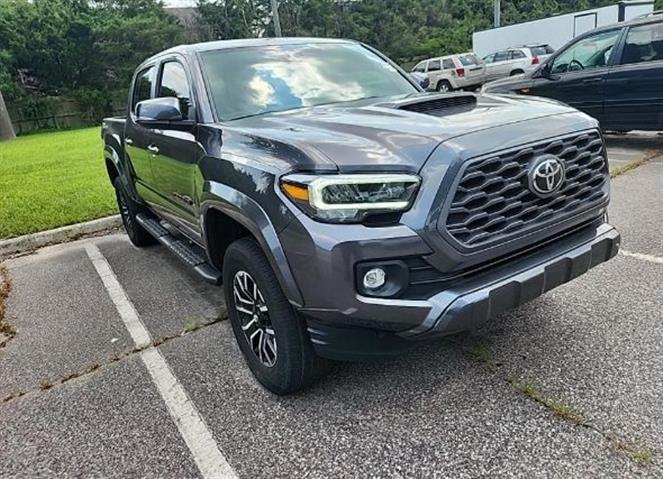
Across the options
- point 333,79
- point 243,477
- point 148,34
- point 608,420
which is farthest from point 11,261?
point 148,34

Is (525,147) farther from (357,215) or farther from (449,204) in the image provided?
(357,215)

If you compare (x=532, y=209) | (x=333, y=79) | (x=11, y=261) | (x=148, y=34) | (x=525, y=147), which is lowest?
(x=11, y=261)

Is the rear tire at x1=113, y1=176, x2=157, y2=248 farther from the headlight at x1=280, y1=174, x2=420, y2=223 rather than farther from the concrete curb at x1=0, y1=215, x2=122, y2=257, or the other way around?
the headlight at x1=280, y1=174, x2=420, y2=223

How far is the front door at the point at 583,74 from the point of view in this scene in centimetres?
788

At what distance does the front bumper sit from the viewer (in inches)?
86.0

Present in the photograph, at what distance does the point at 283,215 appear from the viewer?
7.67 feet

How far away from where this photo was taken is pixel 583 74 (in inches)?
320

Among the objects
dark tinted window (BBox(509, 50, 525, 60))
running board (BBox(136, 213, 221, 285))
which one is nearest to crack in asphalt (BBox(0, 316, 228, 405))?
running board (BBox(136, 213, 221, 285))

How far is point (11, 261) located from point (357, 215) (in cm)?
505

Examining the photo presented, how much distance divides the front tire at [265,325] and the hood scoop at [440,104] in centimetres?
110

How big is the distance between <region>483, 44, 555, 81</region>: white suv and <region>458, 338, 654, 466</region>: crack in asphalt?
2026cm

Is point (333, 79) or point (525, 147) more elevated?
point (333, 79)

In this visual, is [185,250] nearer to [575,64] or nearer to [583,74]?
[583,74]

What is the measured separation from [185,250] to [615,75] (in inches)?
265
